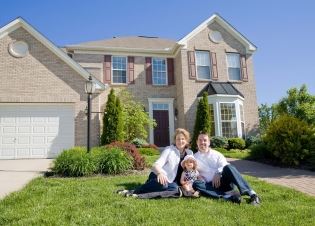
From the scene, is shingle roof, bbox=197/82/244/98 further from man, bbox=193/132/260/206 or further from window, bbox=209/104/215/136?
man, bbox=193/132/260/206

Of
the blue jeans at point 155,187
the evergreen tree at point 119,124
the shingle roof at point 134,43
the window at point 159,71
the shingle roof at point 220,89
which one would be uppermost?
the shingle roof at point 134,43

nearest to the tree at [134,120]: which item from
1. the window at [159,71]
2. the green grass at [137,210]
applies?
the window at [159,71]

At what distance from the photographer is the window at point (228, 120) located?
1825cm

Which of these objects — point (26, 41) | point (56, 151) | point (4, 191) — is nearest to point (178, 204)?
point (4, 191)

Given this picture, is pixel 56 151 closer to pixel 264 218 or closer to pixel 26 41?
pixel 26 41

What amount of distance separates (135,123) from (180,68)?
177 inches

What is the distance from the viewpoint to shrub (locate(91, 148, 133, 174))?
8938 mm

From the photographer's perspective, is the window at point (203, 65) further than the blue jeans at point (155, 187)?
Yes

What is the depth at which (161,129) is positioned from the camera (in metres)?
19.5

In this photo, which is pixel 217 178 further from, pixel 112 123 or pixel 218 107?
pixel 218 107

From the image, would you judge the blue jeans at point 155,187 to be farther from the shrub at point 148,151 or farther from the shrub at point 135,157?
the shrub at point 148,151

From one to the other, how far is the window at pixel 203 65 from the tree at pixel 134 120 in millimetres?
4147

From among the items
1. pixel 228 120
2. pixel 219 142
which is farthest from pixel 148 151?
pixel 228 120

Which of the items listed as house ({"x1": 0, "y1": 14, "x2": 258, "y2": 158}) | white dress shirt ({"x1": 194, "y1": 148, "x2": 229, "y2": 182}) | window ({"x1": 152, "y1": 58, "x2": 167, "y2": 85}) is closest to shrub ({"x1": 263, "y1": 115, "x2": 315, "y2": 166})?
white dress shirt ({"x1": 194, "y1": 148, "x2": 229, "y2": 182})
